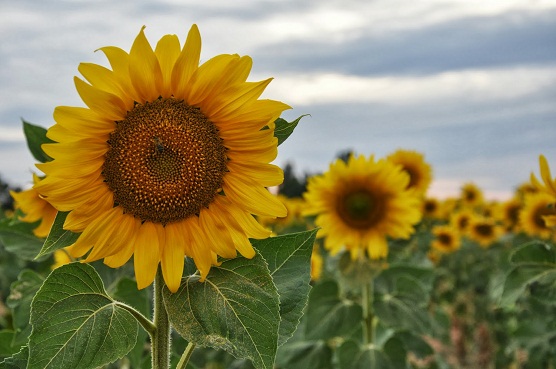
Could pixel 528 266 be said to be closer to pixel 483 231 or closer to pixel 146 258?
pixel 146 258

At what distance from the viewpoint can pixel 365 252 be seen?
9.95 ft

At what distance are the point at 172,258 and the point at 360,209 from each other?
1.93 metres

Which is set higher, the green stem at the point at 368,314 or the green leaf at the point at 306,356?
the green stem at the point at 368,314

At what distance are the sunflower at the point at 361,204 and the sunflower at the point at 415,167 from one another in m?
0.92

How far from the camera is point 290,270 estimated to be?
131 cm

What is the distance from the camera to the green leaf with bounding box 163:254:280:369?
1081 mm

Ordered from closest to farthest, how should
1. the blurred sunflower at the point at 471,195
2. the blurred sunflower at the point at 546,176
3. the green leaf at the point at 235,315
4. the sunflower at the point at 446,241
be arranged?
the green leaf at the point at 235,315 < the blurred sunflower at the point at 546,176 < the sunflower at the point at 446,241 < the blurred sunflower at the point at 471,195

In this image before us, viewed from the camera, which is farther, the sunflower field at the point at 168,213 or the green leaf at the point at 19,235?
the green leaf at the point at 19,235

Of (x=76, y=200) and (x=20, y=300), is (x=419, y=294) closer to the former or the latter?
(x=20, y=300)

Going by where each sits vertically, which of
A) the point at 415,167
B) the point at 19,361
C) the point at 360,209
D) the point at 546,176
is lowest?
the point at 19,361

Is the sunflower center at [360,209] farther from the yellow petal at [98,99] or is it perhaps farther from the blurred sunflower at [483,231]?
the blurred sunflower at [483,231]

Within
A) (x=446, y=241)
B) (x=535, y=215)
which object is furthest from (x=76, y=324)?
(x=446, y=241)

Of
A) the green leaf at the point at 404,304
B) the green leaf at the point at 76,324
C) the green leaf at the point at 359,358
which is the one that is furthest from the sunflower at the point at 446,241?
the green leaf at the point at 76,324

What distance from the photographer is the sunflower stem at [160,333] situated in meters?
1.17
